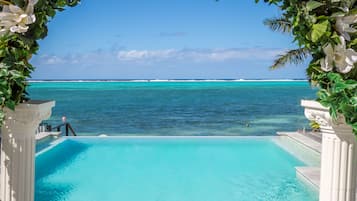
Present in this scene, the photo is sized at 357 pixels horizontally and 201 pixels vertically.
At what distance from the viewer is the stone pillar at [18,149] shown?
2.60 m

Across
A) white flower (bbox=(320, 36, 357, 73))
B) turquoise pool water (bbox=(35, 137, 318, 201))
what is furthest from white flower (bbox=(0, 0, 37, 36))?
turquoise pool water (bbox=(35, 137, 318, 201))

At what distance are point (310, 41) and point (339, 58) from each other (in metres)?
0.20

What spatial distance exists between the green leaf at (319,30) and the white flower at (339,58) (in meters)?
0.10

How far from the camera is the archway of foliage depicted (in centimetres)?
228

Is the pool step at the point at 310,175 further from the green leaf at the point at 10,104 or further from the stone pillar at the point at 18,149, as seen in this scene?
the green leaf at the point at 10,104

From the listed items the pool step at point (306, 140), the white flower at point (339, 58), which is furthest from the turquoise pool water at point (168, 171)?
the white flower at point (339, 58)

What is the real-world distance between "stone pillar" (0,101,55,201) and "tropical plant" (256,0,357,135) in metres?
1.73

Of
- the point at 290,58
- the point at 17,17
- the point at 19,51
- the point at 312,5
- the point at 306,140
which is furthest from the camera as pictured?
the point at 290,58

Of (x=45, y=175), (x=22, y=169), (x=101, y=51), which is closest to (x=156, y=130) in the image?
(x=45, y=175)

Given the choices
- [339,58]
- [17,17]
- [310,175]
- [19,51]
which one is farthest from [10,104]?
[310,175]

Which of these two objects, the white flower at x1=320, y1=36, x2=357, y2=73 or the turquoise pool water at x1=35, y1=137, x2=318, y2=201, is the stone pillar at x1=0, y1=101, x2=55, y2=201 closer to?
the white flower at x1=320, y1=36, x2=357, y2=73

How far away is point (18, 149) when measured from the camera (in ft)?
8.64

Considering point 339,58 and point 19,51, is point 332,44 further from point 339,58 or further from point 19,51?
point 19,51

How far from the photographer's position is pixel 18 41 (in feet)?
8.13
